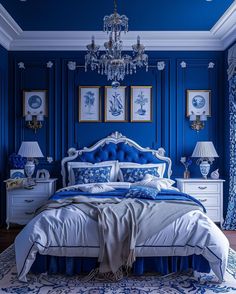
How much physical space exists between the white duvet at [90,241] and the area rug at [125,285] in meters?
0.12

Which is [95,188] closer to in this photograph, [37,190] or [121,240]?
[37,190]

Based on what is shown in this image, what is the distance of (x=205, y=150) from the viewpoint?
5430mm

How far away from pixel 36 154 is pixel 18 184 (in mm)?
537

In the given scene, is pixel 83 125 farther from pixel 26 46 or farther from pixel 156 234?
pixel 156 234

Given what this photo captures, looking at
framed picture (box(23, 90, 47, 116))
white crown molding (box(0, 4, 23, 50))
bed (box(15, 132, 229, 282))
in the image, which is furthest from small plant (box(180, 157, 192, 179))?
white crown molding (box(0, 4, 23, 50))

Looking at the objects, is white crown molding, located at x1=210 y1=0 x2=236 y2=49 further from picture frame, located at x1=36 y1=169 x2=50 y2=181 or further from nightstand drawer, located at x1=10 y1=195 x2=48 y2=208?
nightstand drawer, located at x1=10 y1=195 x2=48 y2=208

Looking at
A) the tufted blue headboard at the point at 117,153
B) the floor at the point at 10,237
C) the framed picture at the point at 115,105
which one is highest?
the framed picture at the point at 115,105

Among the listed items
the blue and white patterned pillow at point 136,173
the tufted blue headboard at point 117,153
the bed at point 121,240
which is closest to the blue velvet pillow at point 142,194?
the bed at point 121,240

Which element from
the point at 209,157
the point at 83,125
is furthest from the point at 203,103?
the point at 83,125

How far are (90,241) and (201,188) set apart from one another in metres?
2.76

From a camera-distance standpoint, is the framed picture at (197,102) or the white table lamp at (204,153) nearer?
the white table lamp at (204,153)

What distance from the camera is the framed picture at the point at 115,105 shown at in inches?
229

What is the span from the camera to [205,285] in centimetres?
309

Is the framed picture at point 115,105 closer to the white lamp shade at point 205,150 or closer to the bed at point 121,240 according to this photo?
the white lamp shade at point 205,150
